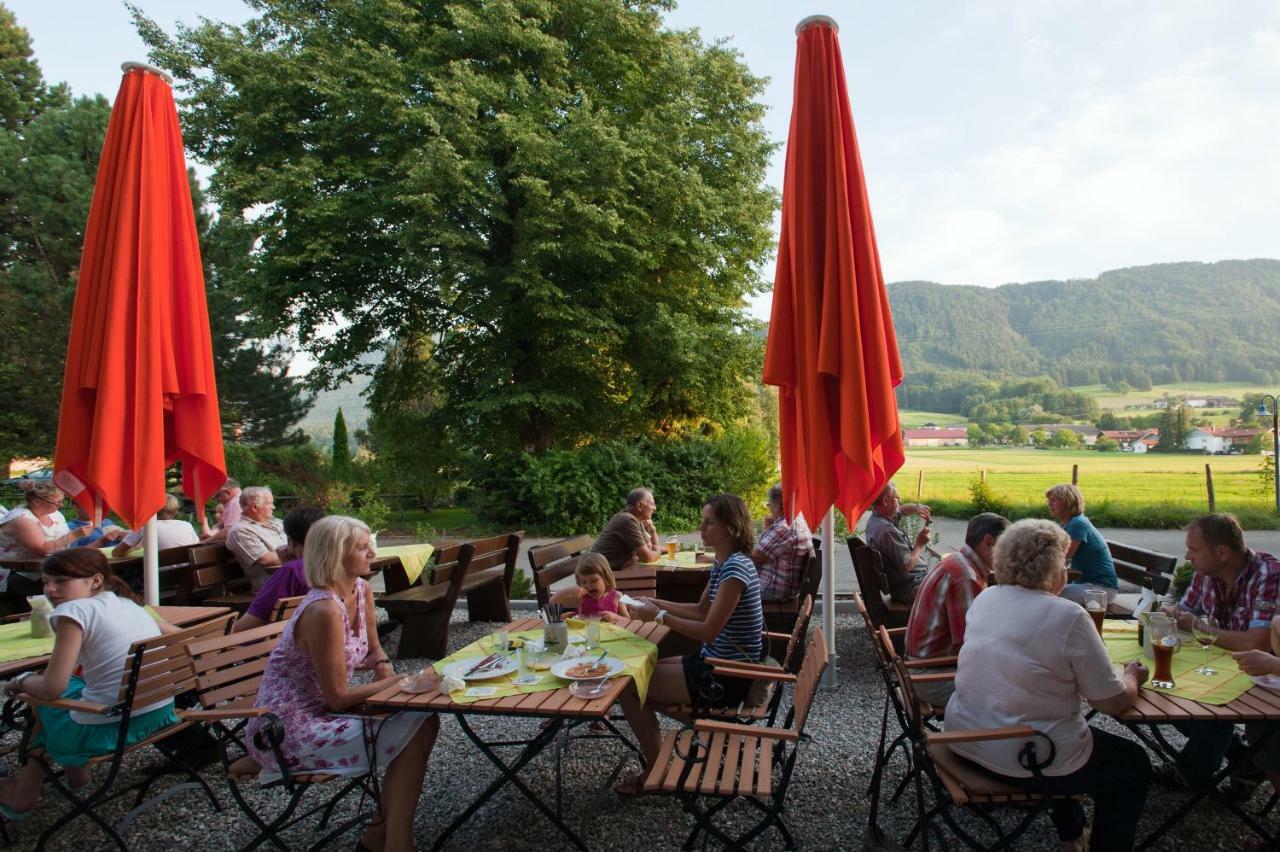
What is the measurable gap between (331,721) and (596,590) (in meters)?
1.55

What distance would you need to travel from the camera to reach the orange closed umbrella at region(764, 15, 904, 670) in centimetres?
348

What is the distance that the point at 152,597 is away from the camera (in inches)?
174

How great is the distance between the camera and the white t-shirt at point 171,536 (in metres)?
6.40

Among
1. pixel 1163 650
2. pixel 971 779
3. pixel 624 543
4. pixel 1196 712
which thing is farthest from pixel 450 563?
pixel 1196 712

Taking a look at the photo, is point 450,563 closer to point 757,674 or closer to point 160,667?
point 160,667

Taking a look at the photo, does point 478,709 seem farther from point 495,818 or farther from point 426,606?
point 426,606

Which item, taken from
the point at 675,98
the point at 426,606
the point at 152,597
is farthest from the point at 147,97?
the point at 675,98

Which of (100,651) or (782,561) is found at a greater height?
(100,651)

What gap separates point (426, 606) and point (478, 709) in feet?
11.0

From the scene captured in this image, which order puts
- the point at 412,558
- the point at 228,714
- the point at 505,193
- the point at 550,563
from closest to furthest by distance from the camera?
1. the point at 228,714
2. the point at 550,563
3. the point at 412,558
4. the point at 505,193

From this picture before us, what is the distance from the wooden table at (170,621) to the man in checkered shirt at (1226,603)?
4.94 metres

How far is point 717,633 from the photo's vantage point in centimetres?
357

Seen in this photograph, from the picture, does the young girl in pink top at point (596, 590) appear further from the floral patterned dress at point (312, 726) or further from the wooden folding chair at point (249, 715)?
the wooden folding chair at point (249, 715)

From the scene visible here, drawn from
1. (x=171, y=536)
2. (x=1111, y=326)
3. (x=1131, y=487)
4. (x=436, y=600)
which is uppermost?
(x=1111, y=326)
